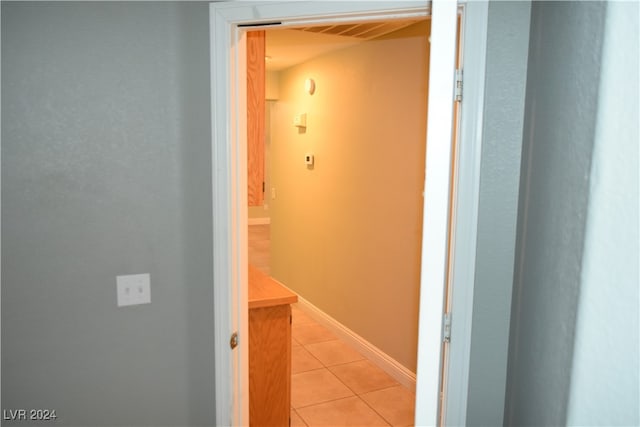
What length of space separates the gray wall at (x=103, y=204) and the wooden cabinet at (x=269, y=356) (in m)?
0.65

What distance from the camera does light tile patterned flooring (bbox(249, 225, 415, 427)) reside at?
2891mm

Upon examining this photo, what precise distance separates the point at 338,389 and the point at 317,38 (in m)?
2.70

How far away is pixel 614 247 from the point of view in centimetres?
32

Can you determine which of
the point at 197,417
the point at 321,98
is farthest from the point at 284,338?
the point at 321,98

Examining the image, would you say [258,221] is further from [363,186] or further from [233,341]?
[233,341]

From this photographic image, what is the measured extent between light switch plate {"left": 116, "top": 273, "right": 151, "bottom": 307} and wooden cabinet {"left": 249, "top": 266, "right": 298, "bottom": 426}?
72cm

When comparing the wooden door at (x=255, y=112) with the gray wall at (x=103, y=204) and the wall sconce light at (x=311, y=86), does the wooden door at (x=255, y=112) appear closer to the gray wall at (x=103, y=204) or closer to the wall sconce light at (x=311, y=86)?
the gray wall at (x=103, y=204)

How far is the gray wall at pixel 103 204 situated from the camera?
1.47 m

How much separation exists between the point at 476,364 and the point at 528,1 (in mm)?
1154

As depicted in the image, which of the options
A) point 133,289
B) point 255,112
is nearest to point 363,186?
point 255,112

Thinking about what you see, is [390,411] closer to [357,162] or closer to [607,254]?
[357,162]

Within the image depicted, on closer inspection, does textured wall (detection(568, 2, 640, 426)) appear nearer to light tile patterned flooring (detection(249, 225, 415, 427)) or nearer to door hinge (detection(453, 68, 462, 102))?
door hinge (detection(453, 68, 462, 102))

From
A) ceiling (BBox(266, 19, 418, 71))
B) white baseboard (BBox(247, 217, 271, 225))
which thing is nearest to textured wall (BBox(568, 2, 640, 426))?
ceiling (BBox(266, 19, 418, 71))

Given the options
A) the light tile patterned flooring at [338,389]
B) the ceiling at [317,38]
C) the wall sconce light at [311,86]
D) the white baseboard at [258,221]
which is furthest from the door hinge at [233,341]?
the white baseboard at [258,221]
